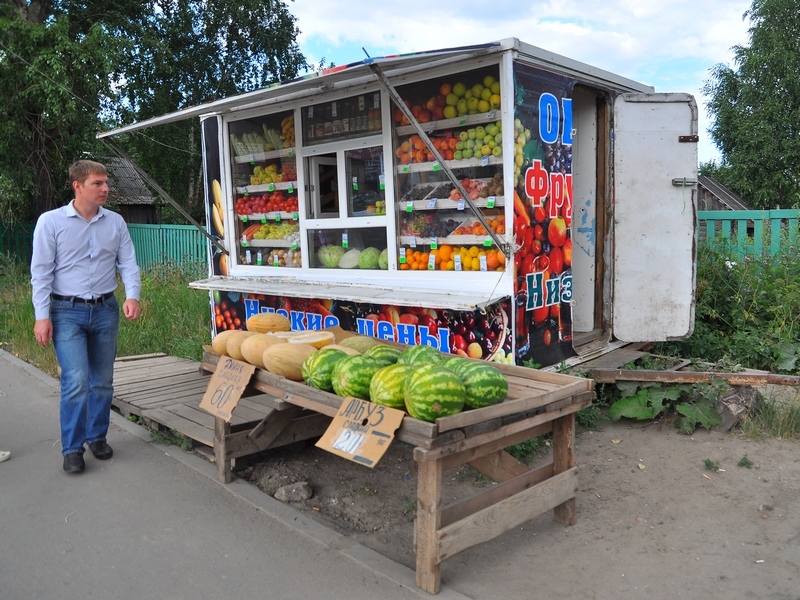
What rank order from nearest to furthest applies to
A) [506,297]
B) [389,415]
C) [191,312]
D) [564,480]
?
[389,415] → [564,480] → [506,297] → [191,312]

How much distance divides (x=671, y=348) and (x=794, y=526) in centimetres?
328

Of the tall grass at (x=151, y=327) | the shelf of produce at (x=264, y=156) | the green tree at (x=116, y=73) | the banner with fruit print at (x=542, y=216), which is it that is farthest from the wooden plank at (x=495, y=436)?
the green tree at (x=116, y=73)

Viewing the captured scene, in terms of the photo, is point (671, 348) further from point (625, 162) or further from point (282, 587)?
point (282, 587)

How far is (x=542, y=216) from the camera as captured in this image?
568cm

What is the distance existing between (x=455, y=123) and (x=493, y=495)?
341cm

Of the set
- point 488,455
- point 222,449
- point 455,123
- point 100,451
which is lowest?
point 100,451

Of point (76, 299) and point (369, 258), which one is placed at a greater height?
point (369, 258)

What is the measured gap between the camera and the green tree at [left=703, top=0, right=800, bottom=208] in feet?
90.3

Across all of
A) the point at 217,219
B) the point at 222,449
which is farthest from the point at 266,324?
the point at 217,219

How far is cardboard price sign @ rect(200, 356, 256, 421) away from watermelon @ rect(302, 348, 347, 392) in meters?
0.54

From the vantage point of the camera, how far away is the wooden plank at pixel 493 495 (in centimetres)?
329

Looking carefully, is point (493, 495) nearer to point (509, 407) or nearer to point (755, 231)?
point (509, 407)

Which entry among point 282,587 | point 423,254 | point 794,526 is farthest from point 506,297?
point 282,587

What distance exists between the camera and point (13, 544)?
12.7 ft
